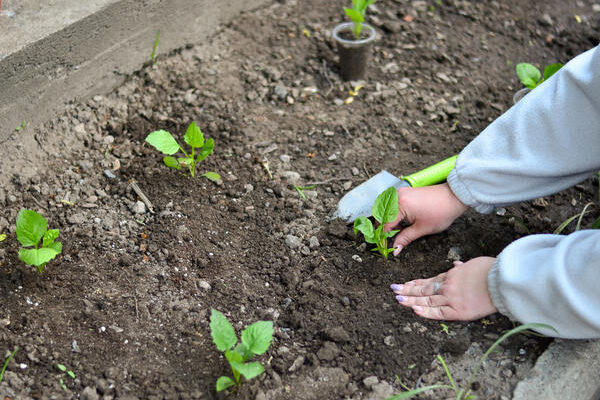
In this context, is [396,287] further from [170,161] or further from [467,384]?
[170,161]

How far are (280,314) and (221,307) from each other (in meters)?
0.16

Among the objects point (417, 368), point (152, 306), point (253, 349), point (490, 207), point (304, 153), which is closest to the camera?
point (253, 349)

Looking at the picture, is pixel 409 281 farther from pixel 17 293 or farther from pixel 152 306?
pixel 17 293

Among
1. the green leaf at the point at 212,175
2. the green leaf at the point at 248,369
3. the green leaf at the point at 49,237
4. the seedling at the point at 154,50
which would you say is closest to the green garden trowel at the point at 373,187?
Answer: the green leaf at the point at 212,175

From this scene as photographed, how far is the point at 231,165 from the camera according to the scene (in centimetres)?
208

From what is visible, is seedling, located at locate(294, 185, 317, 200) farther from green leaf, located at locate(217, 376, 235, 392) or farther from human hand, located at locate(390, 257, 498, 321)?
green leaf, located at locate(217, 376, 235, 392)

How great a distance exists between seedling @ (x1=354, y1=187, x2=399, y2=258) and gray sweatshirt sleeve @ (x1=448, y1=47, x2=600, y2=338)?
Answer: 20cm

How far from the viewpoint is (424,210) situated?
1762mm

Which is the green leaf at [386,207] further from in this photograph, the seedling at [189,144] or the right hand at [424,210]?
the seedling at [189,144]

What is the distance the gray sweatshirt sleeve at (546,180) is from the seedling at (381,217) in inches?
7.9

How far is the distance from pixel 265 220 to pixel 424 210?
49cm

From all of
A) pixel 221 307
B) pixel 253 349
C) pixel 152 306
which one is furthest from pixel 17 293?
pixel 253 349

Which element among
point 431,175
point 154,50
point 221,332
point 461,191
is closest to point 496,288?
point 461,191

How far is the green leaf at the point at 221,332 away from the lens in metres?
1.41
